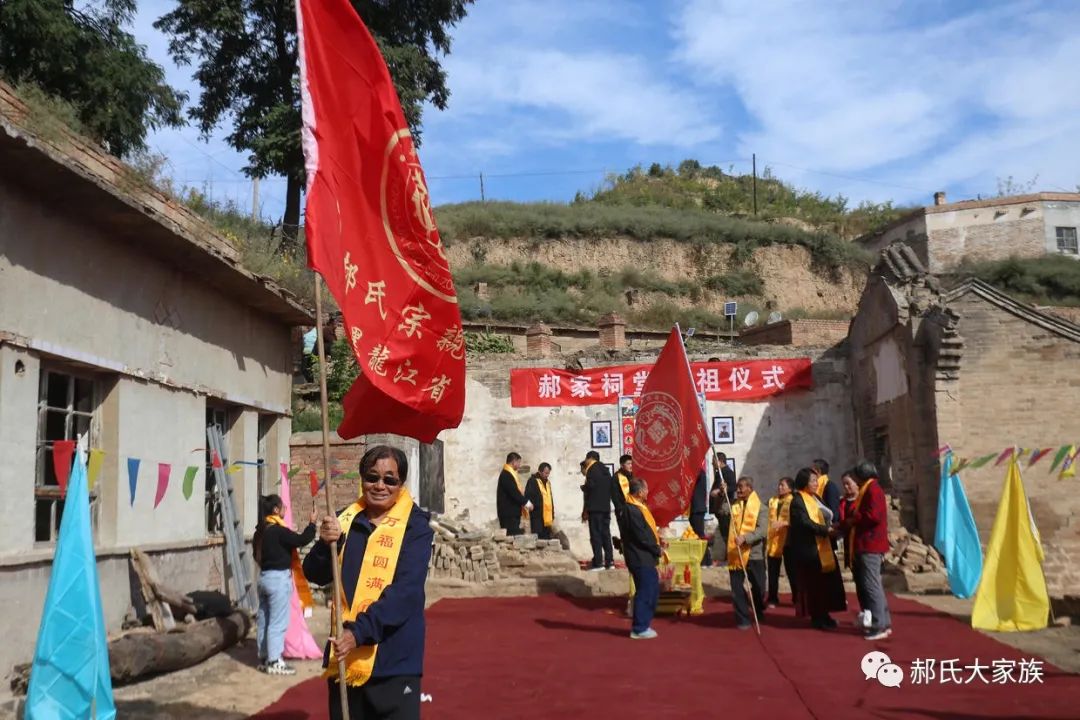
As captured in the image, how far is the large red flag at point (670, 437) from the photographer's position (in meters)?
11.7

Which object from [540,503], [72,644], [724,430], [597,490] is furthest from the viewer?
[724,430]

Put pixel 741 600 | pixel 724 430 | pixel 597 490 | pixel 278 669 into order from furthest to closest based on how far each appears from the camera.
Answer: pixel 724 430, pixel 597 490, pixel 741 600, pixel 278 669

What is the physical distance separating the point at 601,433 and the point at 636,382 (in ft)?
4.09

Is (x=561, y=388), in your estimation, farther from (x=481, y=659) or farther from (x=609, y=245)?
(x=609, y=245)

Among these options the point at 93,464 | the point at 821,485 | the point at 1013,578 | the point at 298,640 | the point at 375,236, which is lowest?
the point at 298,640

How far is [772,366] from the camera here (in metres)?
20.9

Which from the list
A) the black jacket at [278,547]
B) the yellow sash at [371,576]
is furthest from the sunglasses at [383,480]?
the black jacket at [278,547]

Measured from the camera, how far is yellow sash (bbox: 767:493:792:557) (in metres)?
11.6

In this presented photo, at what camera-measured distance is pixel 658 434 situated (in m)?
12.1

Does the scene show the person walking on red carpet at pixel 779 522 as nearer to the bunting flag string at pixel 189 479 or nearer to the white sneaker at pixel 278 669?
the white sneaker at pixel 278 669

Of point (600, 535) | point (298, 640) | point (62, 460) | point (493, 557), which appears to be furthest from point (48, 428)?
point (600, 535)

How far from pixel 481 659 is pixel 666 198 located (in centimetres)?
4879

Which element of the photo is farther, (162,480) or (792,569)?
(792,569)

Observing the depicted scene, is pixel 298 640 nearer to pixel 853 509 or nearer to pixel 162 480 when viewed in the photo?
pixel 162 480
